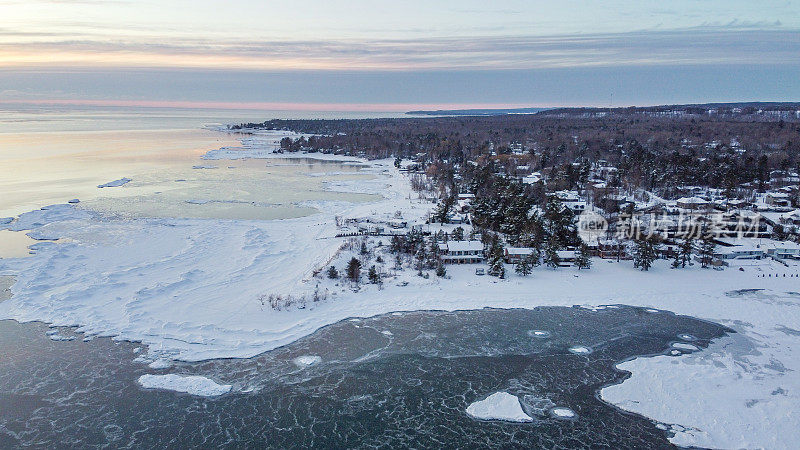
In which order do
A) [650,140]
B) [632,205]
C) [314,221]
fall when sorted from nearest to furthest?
[314,221], [632,205], [650,140]

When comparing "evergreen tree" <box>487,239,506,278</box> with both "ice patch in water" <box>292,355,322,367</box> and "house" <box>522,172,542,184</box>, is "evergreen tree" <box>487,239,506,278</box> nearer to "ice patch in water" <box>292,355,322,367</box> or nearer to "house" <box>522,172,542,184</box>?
"ice patch in water" <box>292,355,322,367</box>

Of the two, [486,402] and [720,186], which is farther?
[720,186]

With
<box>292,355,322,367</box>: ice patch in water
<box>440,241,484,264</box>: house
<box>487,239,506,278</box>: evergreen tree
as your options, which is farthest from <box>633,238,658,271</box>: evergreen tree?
<box>292,355,322,367</box>: ice patch in water

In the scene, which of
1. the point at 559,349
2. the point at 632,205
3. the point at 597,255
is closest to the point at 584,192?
the point at 632,205

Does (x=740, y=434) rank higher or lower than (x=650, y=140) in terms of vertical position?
lower

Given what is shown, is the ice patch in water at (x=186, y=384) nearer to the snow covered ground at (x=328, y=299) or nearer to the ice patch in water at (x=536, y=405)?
the snow covered ground at (x=328, y=299)

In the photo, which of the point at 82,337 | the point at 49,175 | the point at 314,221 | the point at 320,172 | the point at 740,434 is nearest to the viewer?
the point at 740,434

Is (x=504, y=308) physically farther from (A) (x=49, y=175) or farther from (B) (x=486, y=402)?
(A) (x=49, y=175)
